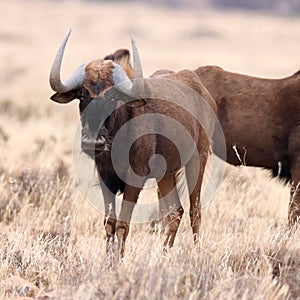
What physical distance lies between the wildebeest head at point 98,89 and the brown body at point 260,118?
2324 mm

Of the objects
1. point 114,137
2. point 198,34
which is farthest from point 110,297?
point 198,34

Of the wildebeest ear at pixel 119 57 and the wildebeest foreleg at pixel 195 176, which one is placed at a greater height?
the wildebeest ear at pixel 119 57

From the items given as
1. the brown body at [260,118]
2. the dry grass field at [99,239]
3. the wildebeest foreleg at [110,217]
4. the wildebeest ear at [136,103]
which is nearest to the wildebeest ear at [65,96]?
the wildebeest ear at [136,103]

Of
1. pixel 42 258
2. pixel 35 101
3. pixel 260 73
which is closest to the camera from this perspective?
pixel 42 258

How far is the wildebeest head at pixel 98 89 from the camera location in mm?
6559

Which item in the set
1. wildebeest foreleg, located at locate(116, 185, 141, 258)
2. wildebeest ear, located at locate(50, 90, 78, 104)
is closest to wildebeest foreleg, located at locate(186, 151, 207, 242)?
wildebeest foreleg, located at locate(116, 185, 141, 258)

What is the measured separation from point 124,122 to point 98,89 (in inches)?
14.7

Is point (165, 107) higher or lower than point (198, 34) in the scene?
lower

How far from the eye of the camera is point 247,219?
8.23 m

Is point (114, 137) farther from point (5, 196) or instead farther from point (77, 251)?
point (5, 196)

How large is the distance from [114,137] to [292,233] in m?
1.68

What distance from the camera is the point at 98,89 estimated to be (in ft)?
21.8

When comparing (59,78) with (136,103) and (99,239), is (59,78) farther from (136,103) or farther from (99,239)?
(99,239)

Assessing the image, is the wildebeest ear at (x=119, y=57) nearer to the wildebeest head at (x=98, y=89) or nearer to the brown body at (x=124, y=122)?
the brown body at (x=124, y=122)
